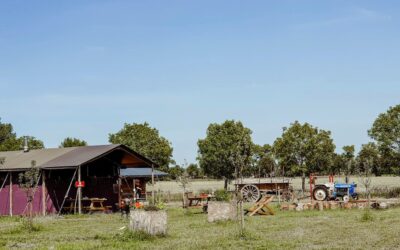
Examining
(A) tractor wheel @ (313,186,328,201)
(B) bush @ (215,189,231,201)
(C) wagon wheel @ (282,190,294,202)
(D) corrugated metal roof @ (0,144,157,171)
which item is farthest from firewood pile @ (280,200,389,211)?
(D) corrugated metal roof @ (0,144,157,171)

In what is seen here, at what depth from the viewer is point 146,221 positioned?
1784cm

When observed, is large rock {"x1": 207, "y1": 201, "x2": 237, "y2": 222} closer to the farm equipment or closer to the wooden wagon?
the farm equipment

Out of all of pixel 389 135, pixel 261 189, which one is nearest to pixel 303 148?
pixel 389 135

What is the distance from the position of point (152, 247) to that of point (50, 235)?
5.61 metres

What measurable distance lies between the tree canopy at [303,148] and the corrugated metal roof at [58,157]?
92.2ft

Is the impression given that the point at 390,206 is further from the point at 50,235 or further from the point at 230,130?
the point at 230,130

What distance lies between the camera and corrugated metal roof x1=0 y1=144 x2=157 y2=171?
1307 inches

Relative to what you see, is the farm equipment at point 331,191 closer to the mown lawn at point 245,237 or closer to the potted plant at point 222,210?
the mown lawn at point 245,237

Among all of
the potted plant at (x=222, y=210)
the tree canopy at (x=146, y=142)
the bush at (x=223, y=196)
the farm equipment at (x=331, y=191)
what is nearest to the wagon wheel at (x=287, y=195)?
the farm equipment at (x=331, y=191)

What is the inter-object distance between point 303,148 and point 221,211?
40491 mm

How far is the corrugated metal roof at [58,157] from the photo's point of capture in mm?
33188

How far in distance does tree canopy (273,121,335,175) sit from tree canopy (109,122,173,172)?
99.9 feet

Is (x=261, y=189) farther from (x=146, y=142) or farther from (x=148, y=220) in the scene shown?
(x=146, y=142)

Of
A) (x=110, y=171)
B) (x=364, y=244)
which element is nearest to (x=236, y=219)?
(x=364, y=244)
